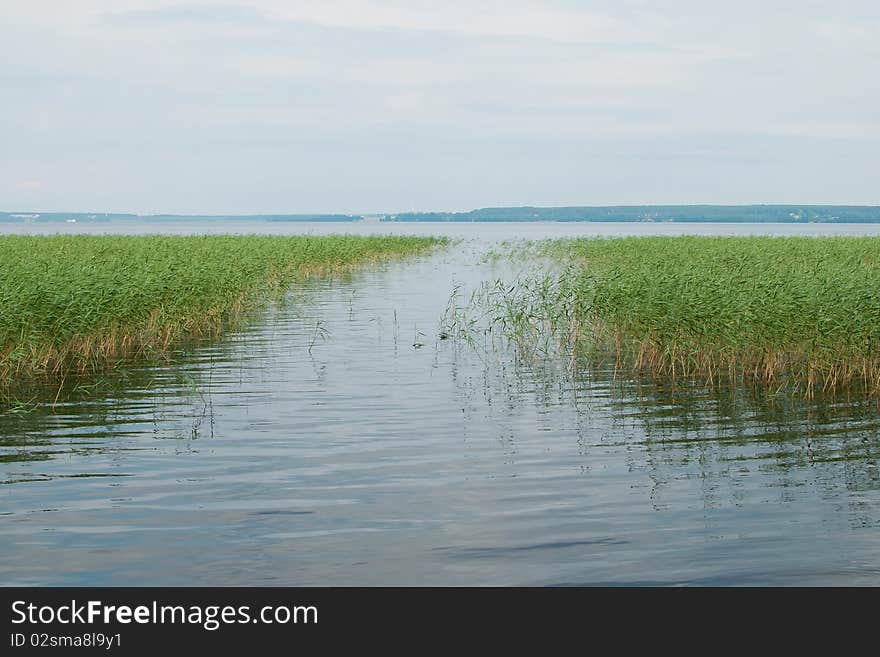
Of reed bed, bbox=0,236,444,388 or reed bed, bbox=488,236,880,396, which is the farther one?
reed bed, bbox=0,236,444,388

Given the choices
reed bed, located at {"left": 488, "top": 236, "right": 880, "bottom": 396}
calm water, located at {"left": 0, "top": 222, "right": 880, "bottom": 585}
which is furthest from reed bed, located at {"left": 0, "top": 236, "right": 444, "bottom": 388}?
reed bed, located at {"left": 488, "top": 236, "right": 880, "bottom": 396}

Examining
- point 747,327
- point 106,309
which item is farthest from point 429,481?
point 106,309

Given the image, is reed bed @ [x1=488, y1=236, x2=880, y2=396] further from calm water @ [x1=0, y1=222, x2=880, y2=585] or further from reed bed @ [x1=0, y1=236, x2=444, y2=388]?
reed bed @ [x1=0, y1=236, x2=444, y2=388]

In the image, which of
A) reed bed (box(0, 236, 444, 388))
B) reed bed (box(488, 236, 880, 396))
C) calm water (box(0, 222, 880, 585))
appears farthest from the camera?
reed bed (box(0, 236, 444, 388))

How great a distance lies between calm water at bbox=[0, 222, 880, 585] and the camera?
795cm

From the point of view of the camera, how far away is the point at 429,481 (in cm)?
1052

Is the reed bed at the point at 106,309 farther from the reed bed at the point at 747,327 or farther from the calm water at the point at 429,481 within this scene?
the reed bed at the point at 747,327

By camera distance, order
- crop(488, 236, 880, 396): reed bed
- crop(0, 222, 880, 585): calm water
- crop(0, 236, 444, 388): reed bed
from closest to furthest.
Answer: crop(0, 222, 880, 585): calm water < crop(488, 236, 880, 396): reed bed < crop(0, 236, 444, 388): reed bed

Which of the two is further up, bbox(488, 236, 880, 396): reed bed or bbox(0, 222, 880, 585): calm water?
bbox(488, 236, 880, 396): reed bed

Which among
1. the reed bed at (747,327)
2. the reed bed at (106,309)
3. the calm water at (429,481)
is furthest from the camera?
the reed bed at (106,309)

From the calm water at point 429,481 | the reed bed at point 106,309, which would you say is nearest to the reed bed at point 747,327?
the calm water at point 429,481

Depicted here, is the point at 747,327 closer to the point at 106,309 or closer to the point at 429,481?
the point at 429,481

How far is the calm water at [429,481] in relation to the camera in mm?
7949
